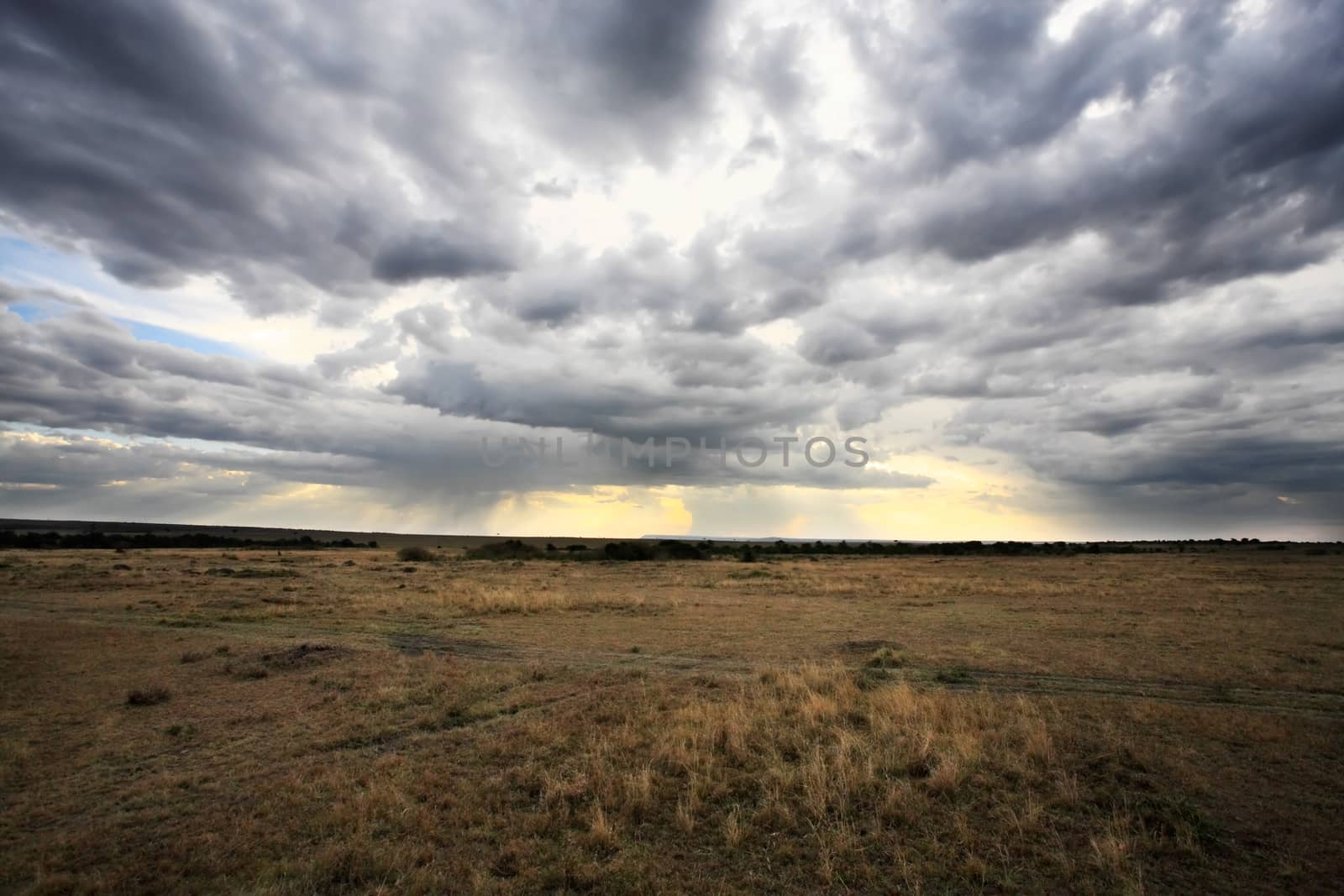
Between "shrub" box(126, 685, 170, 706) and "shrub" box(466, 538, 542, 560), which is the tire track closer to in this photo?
"shrub" box(126, 685, 170, 706)

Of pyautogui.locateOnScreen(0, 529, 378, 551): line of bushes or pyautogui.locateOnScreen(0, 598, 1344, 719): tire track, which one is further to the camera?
pyautogui.locateOnScreen(0, 529, 378, 551): line of bushes

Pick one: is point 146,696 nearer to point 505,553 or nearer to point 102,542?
point 505,553

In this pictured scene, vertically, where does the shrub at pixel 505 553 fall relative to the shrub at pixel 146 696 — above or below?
above

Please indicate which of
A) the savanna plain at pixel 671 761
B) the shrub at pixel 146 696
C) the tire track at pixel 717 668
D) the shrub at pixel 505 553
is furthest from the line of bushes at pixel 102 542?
the shrub at pixel 146 696

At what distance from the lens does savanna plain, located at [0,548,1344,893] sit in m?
6.87

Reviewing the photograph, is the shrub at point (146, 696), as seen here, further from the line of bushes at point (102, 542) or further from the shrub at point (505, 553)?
the line of bushes at point (102, 542)

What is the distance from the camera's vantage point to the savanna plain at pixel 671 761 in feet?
22.5

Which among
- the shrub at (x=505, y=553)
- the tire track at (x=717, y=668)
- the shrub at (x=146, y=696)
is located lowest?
the shrub at (x=146, y=696)

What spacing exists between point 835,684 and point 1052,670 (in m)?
6.08

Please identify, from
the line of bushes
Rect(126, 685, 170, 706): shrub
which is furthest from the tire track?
the line of bushes

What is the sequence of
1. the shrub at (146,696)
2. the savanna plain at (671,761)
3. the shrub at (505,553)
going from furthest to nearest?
the shrub at (505,553), the shrub at (146,696), the savanna plain at (671,761)

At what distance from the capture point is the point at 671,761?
9586mm

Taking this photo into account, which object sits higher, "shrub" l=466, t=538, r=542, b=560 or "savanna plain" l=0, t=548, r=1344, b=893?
"shrub" l=466, t=538, r=542, b=560

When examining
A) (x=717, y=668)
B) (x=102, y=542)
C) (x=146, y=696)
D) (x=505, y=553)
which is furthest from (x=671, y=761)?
(x=102, y=542)
